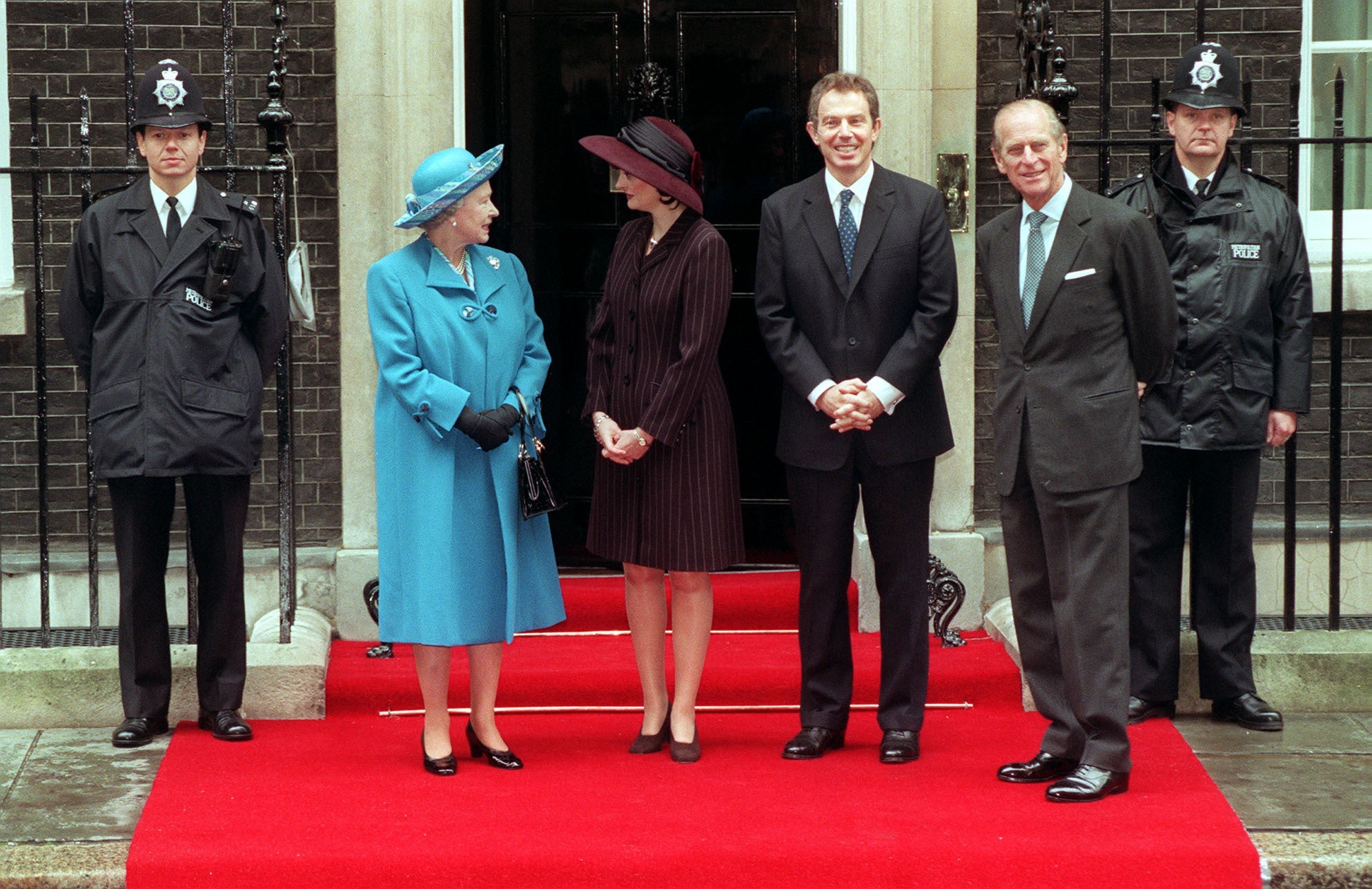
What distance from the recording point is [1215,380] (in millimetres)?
5523

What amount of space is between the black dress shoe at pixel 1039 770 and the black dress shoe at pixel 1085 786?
0.13 metres

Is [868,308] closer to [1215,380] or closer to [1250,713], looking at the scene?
[1215,380]

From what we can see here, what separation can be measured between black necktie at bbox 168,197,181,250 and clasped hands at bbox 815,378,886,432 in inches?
84.3

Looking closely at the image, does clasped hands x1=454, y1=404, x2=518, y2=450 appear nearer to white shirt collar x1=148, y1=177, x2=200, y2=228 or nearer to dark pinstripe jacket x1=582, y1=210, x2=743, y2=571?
dark pinstripe jacket x1=582, y1=210, x2=743, y2=571

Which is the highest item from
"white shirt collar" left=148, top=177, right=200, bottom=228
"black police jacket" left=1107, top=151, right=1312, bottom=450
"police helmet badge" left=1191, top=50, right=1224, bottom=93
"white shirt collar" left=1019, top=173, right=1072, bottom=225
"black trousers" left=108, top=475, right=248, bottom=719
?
"police helmet badge" left=1191, top=50, right=1224, bottom=93

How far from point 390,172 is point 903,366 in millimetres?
2456

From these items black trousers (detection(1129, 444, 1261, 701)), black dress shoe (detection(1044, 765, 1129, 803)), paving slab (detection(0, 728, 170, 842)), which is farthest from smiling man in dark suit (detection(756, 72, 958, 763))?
paving slab (detection(0, 728, 170, 842))

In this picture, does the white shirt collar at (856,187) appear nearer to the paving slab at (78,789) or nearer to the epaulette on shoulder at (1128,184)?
the epaulette on shoulder at (1128,184)

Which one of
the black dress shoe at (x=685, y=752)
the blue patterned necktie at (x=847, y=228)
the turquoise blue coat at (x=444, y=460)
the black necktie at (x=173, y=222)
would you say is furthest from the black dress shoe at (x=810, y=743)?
the black necktie at (x=173, y=222)

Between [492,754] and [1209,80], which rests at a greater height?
[1209,80]

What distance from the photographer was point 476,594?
517 cm

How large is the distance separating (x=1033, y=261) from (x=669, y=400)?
1.15 m

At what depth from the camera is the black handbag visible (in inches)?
203

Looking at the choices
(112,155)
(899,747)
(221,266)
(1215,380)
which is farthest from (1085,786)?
(112,155)
